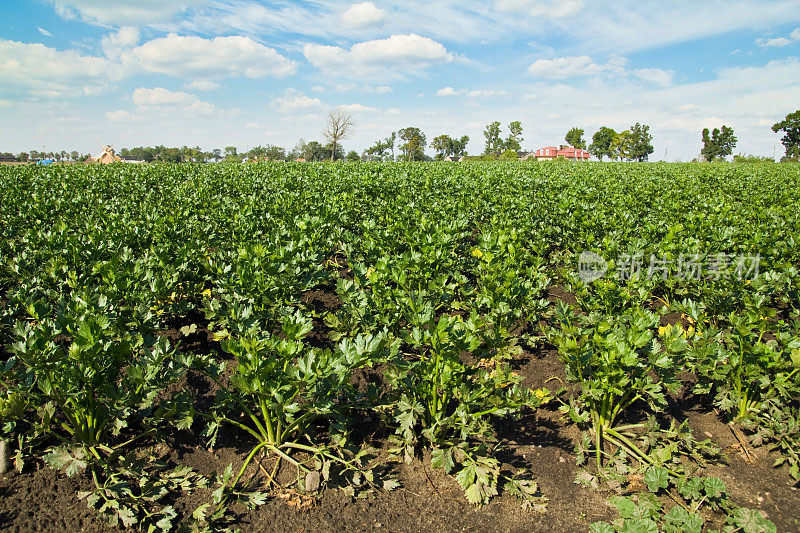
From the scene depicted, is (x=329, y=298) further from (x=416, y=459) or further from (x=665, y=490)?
(x=665, y=490)

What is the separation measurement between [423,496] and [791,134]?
4108 inches

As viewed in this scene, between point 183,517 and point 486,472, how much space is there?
1829mm

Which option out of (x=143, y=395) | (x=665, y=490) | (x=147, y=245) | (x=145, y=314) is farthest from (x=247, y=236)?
(x=665, y=490)

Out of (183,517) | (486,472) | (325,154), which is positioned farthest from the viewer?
(325,154)

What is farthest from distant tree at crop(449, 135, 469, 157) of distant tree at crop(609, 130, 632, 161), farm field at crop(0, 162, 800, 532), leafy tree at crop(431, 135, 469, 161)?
farm field at crop(0, 162, 800, 532)

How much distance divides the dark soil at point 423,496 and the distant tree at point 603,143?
4389 inches

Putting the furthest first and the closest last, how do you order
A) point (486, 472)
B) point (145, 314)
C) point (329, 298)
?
point (329, 298) < point (145, 314) < point (486, 472)

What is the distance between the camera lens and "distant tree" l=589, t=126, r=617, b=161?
102637mm

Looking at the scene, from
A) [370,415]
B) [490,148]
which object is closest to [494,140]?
[490,148]

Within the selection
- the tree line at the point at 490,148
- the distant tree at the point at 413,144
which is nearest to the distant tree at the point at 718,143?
the tree line at the point at 490,148

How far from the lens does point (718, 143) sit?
298 ft

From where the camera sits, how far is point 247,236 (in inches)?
239

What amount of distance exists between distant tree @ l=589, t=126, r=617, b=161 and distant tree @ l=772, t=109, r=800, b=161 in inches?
1144

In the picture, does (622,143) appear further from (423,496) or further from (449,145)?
(423,496)
